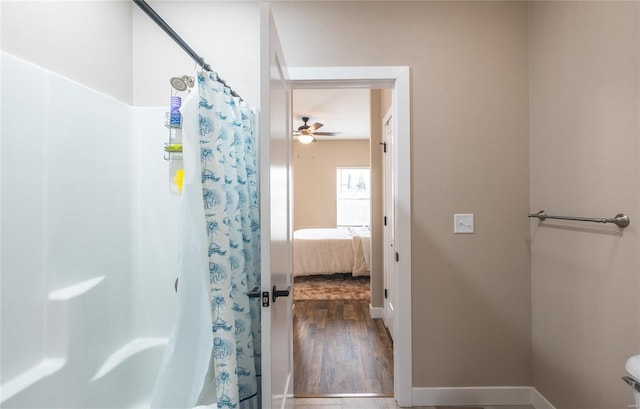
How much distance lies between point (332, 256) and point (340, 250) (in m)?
0.15

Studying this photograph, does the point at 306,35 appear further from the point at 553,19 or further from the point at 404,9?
the point at 553,19

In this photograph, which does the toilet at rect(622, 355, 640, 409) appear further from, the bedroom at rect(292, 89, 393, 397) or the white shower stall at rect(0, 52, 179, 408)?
the white shower stall at rect(0, 52, 179, 408)

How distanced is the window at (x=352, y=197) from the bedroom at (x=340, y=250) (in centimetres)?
2

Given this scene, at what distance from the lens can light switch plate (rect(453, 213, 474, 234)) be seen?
1.98m

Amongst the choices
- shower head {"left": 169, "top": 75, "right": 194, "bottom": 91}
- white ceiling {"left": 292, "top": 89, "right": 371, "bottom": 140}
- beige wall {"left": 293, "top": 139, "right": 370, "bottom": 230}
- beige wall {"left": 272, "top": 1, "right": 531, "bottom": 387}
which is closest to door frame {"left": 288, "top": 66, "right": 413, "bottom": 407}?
beige wall {"left": 272, "top": 1, "right": 531, "bottom": 387}

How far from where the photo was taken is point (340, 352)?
8.86ft

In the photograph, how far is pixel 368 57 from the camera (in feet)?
6.50

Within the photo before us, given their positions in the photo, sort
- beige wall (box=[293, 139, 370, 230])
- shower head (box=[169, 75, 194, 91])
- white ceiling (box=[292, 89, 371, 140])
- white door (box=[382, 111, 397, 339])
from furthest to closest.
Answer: beige wall (box=[293, 139, 370, 230])
white ceiling (box=[292, 89, 371, 140])
white door (box=[382, 111, 397, 339])
shower head (box=[169, 75, 194, 91])

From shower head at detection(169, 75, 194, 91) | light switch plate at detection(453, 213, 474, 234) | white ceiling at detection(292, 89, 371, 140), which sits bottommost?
light switch plate at detection(453, 213, 474, 234)

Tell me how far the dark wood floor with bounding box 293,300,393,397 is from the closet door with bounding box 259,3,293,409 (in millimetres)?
790

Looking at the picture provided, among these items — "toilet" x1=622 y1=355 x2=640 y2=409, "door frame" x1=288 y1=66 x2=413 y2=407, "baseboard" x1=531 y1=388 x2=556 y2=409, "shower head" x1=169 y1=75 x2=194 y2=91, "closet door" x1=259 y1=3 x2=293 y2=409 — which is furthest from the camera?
"door frame" x1=288 y1=66 x2=413 y2=407

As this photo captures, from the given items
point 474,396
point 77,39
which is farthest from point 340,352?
point 77,39

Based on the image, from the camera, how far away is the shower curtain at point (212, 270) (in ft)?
4.16

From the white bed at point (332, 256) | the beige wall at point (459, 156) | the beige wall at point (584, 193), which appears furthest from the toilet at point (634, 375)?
the white bed at point (332, 256)
